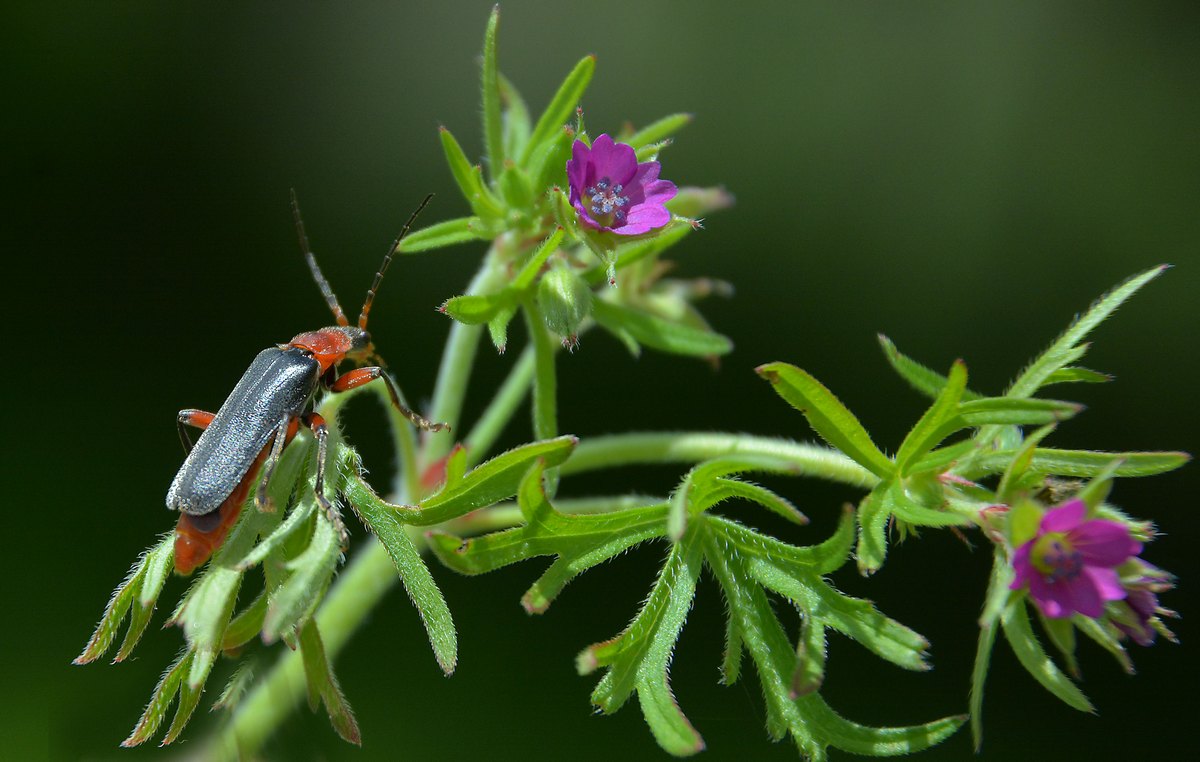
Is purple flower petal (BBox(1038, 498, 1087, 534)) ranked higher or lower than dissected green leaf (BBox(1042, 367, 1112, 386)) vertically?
higher

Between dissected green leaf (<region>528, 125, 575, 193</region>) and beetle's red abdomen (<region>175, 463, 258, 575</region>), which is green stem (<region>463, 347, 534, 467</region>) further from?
beetle's red abdomen (<region>175, 463, 258, 575</region>)

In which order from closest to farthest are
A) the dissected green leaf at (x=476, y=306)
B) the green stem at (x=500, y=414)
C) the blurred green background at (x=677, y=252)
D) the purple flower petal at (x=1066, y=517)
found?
the purple flower petal at (x=1066, y=517), the dissected green leaf at (x=476, y=306), the green stem at (x=500, y=414), the blurred green background at (x=677, y=252)

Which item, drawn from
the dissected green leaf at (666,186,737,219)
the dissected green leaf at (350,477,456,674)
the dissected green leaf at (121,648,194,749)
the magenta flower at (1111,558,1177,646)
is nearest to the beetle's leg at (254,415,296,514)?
the dissected green leaf at (350,477,456,674)

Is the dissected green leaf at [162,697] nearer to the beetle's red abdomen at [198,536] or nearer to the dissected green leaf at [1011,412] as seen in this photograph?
the beetle's red abdomen at [198,536]

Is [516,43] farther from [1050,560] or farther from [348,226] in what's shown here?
[1050,560]

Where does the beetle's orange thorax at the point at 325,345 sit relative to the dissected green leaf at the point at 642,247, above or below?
below

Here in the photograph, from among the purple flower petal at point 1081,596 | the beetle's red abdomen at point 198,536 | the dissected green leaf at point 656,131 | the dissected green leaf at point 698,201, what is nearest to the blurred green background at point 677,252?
the beetle's red abdomen at point 198,536
